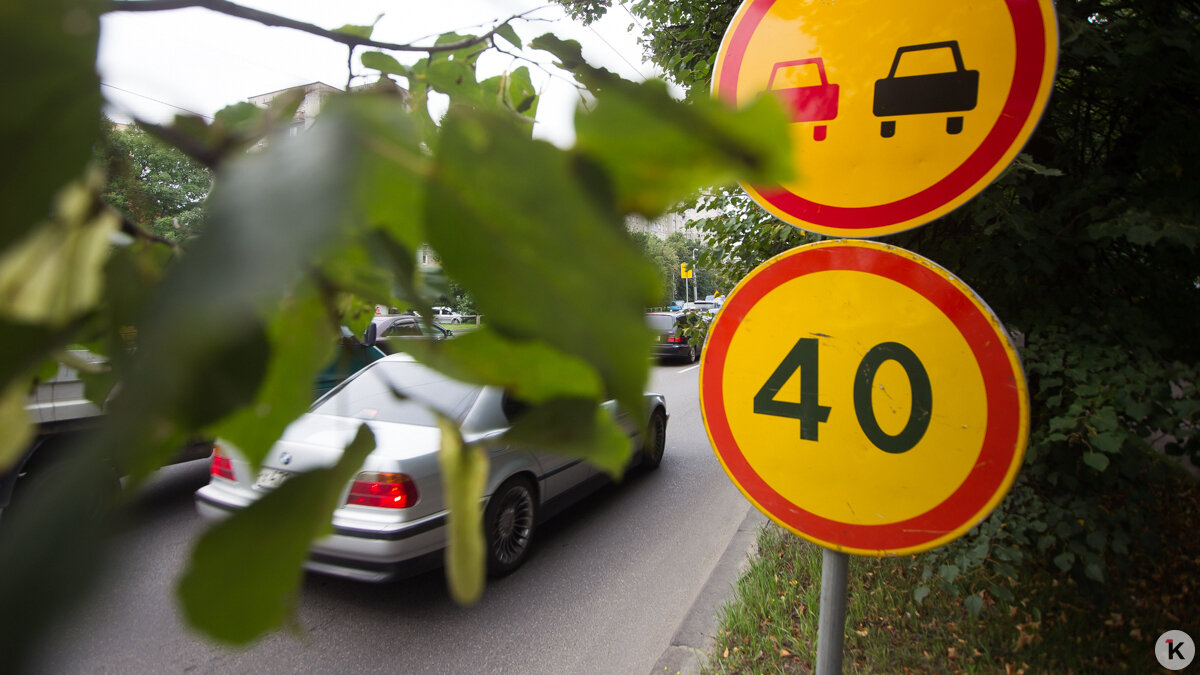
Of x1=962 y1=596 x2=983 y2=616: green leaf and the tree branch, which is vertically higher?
the tree branch

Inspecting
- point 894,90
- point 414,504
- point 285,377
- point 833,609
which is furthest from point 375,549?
point 285,377

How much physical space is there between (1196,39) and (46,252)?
243 centimetres

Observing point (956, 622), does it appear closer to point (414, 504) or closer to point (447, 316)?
point (414, 504)

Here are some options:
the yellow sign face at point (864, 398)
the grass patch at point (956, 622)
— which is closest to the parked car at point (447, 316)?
the yellow sign face at point (864, 398)

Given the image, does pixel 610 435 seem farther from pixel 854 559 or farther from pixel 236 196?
pixel 854 559

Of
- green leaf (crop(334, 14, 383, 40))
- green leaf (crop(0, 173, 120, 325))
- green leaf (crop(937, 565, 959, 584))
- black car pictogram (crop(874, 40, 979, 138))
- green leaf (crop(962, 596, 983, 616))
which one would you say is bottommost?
green leaf (crop(962, 596, 983, 616))

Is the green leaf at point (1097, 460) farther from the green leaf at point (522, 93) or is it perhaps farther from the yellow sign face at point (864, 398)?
the green leaf at point (522, 93)

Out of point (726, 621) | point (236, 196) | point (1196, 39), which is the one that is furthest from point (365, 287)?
point (726, 621)

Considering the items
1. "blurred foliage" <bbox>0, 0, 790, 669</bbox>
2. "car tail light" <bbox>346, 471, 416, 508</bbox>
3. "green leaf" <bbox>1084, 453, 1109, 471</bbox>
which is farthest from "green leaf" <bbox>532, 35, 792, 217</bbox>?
"car tail light" <bbox>346, 471, 416, 508</bbox>

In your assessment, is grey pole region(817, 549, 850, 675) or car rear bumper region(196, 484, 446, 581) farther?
car rear bumper region(196, 484, 446, 581)

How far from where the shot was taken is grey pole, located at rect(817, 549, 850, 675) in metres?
1.29

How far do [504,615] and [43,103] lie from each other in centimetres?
309

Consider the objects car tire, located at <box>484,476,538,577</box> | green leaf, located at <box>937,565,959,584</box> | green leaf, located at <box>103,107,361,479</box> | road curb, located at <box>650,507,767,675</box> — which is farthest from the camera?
car tire, located at <box>484,476,538,577</box>

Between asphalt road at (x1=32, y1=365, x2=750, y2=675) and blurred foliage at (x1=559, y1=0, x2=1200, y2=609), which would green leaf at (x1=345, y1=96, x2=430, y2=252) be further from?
asphalt road at (x1=32, y1=365, x2=750, y2=675)
